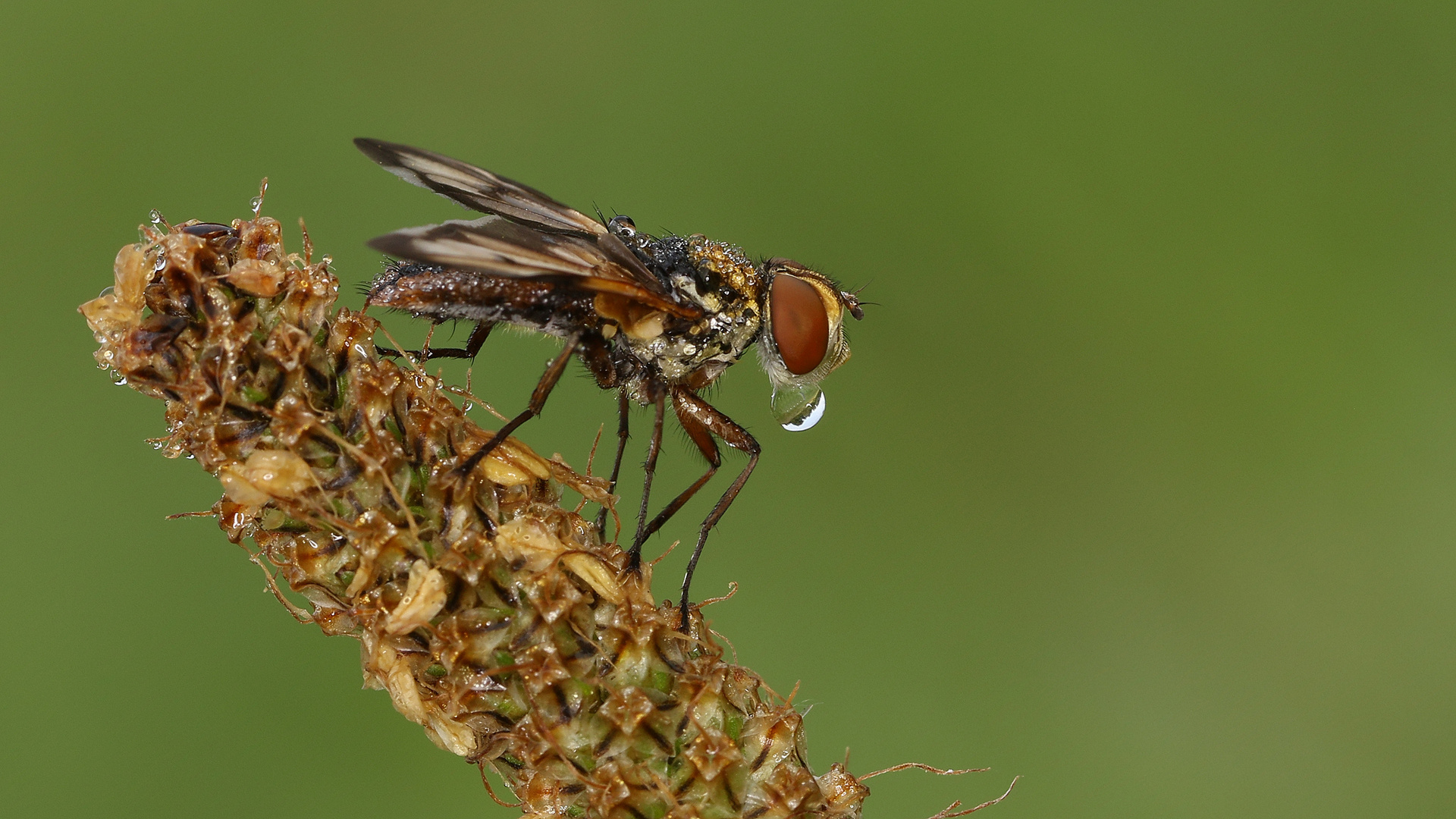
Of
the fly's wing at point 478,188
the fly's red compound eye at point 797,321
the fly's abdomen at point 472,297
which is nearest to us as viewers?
the fly's abdomen at point 472,297

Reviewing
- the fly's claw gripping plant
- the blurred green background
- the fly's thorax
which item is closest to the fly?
the fly's thorax

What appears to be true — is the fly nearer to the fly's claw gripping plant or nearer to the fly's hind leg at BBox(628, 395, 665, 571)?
the fly's hind leg at BBox(628, 395, 665, 571)

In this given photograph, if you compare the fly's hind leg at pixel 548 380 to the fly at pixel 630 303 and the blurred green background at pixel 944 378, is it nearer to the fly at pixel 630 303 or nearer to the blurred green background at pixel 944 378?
the fly at pixel 630 303

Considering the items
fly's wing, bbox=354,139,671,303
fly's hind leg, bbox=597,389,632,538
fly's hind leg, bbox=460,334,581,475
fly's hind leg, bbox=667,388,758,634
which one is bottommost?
fly's hind leg, bbox=460,334,581,475

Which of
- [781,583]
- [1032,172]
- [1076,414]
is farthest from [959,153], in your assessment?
[781,583]

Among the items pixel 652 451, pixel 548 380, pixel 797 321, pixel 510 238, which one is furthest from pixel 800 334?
pixel 510 238

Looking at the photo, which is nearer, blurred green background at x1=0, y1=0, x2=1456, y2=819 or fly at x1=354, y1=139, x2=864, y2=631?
fly at x1=354, y1=139, x2=864, y2=631

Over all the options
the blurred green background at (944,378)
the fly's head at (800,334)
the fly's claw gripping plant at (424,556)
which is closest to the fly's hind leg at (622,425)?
the fly's head at (800,334)

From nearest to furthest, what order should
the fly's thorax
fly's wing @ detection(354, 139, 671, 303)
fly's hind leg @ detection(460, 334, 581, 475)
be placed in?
fly's hind leg @ detection(460, 334, 581, 475) < the fly's thorax < fly's wing @ detection(354, 139, 671, 303)
